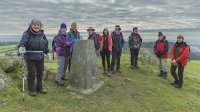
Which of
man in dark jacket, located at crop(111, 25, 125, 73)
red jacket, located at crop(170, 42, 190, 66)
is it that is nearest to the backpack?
man in dark jacket, located at crop(111, 25, 125, 73)

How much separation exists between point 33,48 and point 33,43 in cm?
24

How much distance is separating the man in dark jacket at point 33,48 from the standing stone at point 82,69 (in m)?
2.35

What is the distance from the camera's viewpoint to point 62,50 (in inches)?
595

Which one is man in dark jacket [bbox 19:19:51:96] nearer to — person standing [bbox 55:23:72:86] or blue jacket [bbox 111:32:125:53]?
person standing [bbox 55:23:72:86]

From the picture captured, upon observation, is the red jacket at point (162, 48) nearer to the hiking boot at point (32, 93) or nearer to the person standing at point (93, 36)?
the person standing at point (93, 36)

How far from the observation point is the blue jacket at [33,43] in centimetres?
1234

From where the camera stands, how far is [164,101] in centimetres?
1588

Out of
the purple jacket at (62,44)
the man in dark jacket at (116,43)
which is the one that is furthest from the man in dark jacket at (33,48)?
the man in dark jacket at (116,43)

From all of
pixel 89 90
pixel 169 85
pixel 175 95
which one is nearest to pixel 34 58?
pixel 89 90

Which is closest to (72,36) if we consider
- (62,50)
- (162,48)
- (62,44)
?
(62,44)

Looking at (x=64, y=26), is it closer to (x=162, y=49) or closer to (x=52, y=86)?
(x=52, y=86)

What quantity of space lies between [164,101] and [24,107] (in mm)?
7968

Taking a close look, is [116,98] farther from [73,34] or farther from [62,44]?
[73,34]

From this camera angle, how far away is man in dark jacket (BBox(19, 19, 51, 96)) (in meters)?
12.4
